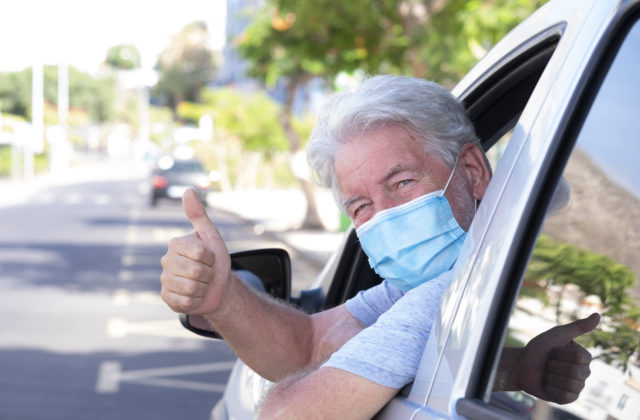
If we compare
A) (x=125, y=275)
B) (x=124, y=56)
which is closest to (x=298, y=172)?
(x=125, y=275)

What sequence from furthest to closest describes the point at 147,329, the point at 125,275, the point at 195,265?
the point at 125,275 < the point at 147,329 < the point at 195,265

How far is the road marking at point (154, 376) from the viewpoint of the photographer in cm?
A: 768

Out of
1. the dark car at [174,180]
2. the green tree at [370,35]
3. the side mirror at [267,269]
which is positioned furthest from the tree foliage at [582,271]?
the dark car at [174,180]

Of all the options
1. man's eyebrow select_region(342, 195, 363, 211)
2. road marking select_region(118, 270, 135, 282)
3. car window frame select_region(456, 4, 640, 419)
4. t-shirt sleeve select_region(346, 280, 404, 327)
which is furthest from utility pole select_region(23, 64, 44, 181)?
car window frame select_region(456, 4, 640, 419)

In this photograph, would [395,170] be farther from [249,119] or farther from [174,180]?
[249,119]

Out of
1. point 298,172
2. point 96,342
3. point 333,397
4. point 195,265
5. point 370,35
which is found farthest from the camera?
point 298,172

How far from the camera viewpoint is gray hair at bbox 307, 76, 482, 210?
2082 mm

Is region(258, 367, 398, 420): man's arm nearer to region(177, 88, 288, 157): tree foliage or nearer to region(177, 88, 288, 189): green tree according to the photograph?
region(177, 88, 288, 157): tree foliage

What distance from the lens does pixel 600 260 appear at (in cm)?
150

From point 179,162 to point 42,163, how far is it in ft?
122

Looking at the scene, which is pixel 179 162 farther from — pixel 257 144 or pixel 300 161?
pixel 300 161

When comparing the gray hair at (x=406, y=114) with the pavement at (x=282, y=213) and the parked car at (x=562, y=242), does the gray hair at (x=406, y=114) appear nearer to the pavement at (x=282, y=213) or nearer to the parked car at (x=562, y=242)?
the parked car at (x=562, y=242)

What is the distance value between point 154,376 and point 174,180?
26.1 meters

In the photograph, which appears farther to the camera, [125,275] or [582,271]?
[125,275]
